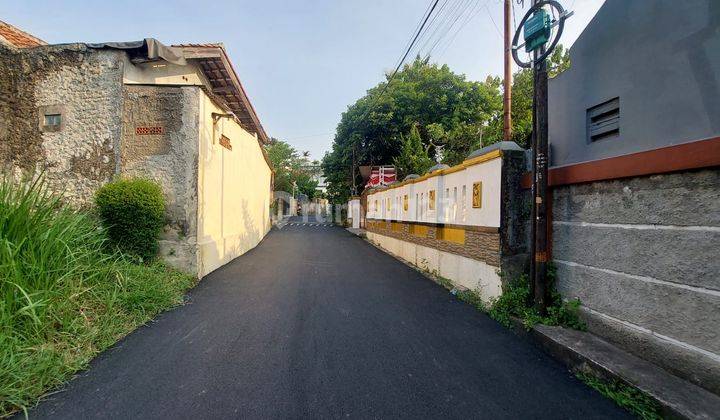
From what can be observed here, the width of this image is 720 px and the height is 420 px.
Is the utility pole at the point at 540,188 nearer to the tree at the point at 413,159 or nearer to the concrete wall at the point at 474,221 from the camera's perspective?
the concrete wall at the point at 474,221

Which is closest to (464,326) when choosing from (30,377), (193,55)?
(30,377)

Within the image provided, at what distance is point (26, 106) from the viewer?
6156 millimetres

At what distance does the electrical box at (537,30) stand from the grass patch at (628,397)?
3585 mm

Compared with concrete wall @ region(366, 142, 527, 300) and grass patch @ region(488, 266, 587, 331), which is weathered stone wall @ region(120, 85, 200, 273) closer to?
concrete wall @ region(366, 142, 527, 300)

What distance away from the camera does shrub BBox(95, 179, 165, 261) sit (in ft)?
17.5

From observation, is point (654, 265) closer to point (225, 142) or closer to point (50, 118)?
point (225, 142)

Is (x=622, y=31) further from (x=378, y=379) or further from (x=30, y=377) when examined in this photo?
(x=30, y=377)

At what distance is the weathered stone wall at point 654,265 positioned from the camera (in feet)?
8.27

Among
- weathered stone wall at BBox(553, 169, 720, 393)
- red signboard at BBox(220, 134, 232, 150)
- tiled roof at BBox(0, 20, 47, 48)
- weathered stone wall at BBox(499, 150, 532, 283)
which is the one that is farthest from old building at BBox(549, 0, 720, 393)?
tiled roof at BBox(0, 20, 47, 48)

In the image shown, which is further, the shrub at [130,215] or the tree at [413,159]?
the tree at [413,159]

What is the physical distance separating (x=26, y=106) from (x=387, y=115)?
16.1m

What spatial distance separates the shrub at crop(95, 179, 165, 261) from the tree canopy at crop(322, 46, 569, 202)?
11.6m

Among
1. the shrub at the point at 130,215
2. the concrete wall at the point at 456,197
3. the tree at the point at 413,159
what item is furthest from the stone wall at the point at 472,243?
the tree at the point at 413,159

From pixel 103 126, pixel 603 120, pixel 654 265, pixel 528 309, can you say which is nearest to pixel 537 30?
pixel 603 120
